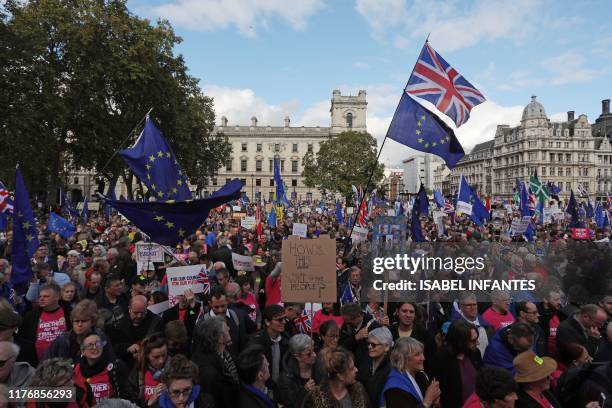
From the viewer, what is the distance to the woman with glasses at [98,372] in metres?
3.44

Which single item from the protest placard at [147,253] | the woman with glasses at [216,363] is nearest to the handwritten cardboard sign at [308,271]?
the woman with glasses at [216,363]

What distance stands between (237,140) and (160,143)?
85473 millimetres

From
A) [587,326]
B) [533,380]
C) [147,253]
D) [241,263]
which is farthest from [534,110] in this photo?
[533,380]

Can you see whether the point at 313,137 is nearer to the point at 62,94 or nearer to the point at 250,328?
the point at 62,94

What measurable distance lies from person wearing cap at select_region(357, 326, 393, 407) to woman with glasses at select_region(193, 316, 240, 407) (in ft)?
3.30

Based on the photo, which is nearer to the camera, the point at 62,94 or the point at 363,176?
the point at 62,94

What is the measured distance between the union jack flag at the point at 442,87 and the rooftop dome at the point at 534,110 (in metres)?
92.8

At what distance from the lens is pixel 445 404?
369 centimetres

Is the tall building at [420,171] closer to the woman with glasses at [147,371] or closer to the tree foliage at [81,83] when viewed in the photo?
the tree foliage at [81,83]

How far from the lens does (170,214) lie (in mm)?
5965

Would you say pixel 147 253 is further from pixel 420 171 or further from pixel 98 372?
pixel 420 171

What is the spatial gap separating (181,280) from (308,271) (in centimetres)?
140

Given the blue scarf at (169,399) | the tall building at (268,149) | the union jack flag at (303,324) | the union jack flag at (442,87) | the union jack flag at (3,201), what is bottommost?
the union jack flag at (303,324)

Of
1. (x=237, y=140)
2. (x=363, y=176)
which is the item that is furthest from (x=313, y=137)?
(x=363, y=176)
